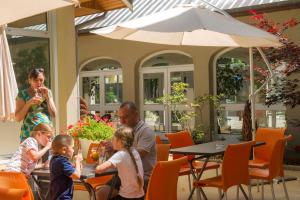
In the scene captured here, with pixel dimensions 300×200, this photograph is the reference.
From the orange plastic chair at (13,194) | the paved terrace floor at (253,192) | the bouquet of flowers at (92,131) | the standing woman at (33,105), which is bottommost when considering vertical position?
the paved terrace floor at (253,192)

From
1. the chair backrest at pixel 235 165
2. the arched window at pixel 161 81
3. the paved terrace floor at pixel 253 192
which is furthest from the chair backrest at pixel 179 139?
the arched window at pixel 161 81

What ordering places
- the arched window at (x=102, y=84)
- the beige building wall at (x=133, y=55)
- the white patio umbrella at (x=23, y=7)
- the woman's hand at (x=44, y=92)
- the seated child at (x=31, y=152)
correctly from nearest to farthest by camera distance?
the white patio umbrella at (x=23, y=7) < the seated child at (x=31, y=152) < the woman's hand at (x=44, y=92) < the beige building wall at (x=133, y=55) < the arched window at (x=102, y=84)

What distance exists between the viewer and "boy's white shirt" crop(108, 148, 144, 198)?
4375 mm

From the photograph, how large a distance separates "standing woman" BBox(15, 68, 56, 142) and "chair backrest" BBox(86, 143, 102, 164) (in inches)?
22.3

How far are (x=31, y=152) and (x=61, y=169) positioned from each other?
560 mm

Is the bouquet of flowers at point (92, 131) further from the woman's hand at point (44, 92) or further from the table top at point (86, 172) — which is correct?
the table top at point (86, 172)

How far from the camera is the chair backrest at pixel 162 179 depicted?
3994 mm

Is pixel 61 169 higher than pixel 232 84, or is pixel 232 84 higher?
pixel 232 84

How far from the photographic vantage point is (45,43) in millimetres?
8531

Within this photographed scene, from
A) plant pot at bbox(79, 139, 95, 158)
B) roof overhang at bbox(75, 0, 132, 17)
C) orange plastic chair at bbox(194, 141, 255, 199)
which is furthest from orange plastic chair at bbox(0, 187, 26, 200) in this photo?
roof overhang at bbox(75, 0, 132, 17)

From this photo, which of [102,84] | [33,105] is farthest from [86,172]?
[102,84]

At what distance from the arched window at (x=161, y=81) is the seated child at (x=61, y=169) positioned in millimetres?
9453

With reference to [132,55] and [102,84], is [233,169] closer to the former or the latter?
[132,55]

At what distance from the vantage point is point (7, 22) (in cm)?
479
